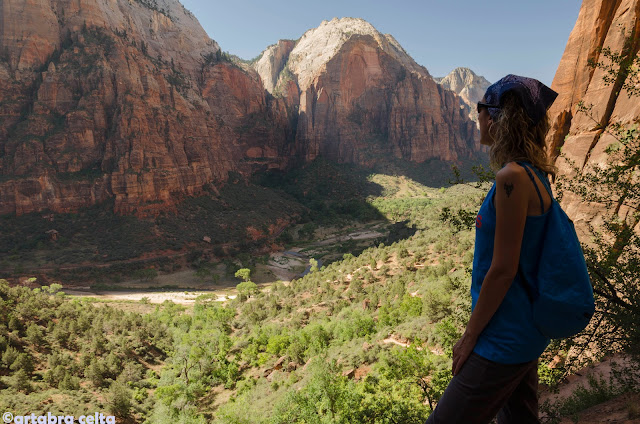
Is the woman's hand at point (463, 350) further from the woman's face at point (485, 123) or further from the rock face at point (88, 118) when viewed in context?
the rock face at point (88, 118)

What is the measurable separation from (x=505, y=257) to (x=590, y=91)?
11564 millimetres

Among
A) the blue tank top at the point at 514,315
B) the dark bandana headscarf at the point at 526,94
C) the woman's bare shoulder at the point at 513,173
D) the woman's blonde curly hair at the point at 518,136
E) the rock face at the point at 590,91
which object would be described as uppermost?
the rock face at the point at 590,91

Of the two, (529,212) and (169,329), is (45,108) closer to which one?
(169,329)

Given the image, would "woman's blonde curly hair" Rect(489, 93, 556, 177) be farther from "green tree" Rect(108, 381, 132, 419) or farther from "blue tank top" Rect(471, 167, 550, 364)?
"green tree" Rect(108, 381, 132, 419)

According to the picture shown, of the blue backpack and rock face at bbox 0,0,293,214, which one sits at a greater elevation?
rock face at bbox 0,0,293,214

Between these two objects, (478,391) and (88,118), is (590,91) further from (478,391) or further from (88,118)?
(88,118)

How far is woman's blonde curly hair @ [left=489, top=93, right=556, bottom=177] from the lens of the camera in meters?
1.76

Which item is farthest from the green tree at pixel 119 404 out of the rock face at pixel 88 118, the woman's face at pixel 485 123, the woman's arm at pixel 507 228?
the rock face at pixel 88 118

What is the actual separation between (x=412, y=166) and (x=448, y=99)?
36.2 metres

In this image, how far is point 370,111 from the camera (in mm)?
110812

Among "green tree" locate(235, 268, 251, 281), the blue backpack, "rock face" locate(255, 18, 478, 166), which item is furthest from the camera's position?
"rock face" locate(255, 18, 478, 166)

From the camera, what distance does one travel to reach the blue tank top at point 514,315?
1.65m

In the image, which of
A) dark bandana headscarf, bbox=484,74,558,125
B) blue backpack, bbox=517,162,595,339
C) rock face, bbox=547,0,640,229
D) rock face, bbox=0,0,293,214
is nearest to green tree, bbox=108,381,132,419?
blue backpack, bbox=517,162,595,339

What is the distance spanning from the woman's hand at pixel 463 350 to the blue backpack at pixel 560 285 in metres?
0.36
